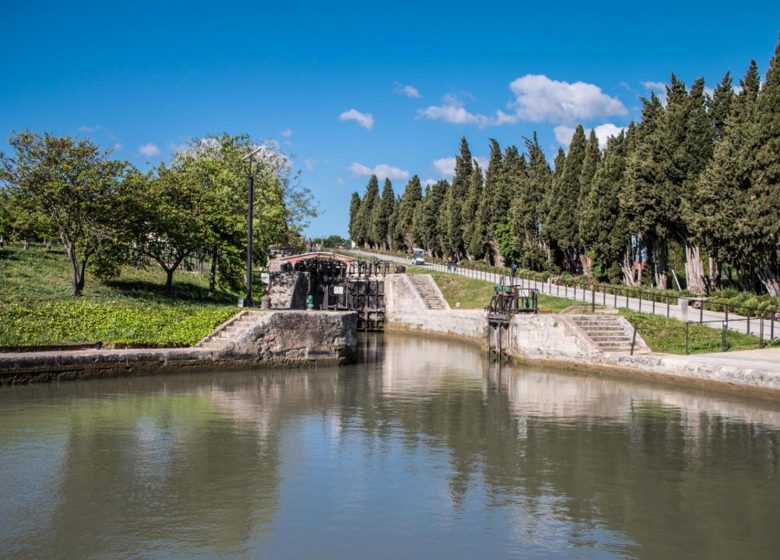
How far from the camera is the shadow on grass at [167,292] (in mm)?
29266

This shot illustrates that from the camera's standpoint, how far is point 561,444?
566 inches

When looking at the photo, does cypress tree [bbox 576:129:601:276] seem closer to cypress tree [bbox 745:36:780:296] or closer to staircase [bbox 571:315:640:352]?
cypress tree [bbox 745:36:780:296]

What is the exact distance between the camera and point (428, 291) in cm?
4988

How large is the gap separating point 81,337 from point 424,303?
27.5 metres

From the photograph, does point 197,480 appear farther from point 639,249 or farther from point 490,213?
point 490,213

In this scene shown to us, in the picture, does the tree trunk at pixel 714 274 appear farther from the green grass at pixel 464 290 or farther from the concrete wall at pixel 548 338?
the concrete wall at pixel 548 338

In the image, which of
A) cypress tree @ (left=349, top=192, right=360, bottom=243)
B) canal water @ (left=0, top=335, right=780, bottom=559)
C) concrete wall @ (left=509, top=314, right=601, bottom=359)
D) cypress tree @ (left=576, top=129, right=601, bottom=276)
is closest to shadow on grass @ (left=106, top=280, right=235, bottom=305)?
canal water @ (left=0, top=335, right=780, bottom=559)

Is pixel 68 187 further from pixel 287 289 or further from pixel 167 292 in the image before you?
pixel 287 289

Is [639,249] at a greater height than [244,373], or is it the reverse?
[639,249]

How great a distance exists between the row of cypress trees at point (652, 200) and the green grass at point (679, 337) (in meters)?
7.33

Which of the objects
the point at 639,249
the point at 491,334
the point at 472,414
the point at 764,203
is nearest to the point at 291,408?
the point at 472,414

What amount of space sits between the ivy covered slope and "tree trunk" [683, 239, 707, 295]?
1116 inches

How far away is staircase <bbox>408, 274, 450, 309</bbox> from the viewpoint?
48344mm

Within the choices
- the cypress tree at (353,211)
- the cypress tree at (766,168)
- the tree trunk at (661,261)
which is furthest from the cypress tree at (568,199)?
the cypress tree at (353,211)
